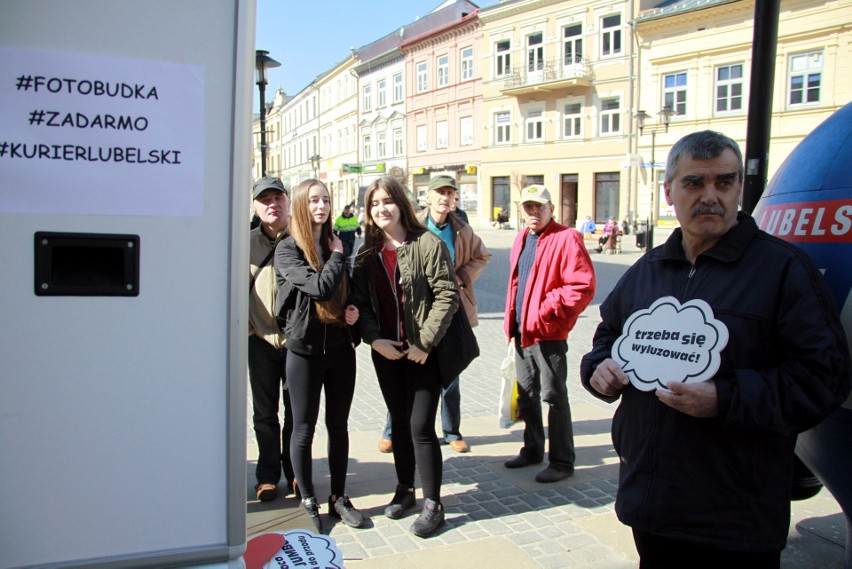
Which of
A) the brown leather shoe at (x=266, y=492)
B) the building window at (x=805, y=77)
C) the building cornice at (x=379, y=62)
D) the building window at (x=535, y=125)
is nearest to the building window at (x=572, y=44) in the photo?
the building window at (x=535, y=125)

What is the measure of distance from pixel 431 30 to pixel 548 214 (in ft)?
128

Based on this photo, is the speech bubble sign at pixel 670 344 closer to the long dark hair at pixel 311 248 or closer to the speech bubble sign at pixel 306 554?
the speech bubble sign at pixel 306 554

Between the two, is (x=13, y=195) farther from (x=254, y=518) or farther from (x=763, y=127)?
(x=763, y=127)

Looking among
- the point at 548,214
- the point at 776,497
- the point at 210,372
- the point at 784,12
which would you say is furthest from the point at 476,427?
the point at 784,12

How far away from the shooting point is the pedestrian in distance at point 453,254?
479cm

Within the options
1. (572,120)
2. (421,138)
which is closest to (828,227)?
(572,120)

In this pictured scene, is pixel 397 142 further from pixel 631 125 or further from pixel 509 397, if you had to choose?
pixel 509 397

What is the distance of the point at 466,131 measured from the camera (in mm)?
38031

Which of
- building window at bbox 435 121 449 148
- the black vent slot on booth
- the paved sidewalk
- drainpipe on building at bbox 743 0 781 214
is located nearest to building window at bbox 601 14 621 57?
building window at bbox 435 121 449 148

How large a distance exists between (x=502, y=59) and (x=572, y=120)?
5.86 m

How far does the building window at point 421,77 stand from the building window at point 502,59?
270 inches

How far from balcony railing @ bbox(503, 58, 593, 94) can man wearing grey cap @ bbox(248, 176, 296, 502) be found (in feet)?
95.9

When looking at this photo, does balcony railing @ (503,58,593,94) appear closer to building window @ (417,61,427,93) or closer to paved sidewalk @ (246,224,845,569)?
building window @ (417,61,427,93)

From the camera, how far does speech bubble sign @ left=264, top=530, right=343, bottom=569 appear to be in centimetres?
188
